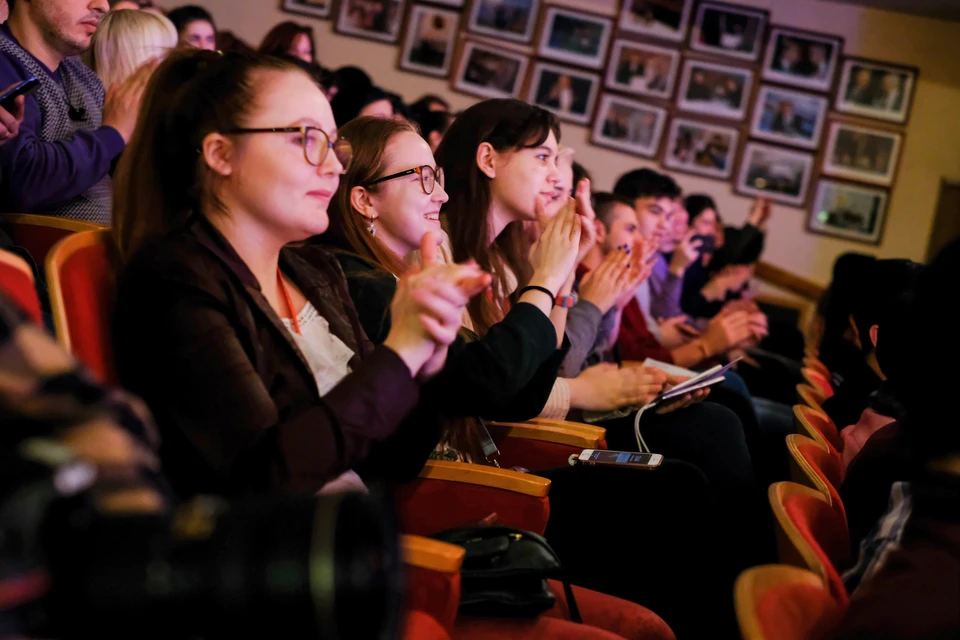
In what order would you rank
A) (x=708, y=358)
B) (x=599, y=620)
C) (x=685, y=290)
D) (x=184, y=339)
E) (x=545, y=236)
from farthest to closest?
(x=685, y=290) < (x=708, y=358) < (x=545, y=236) < (x=599, y=620) < (x=184, y=339)

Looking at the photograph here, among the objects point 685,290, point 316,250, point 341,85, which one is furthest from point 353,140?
point 685,290

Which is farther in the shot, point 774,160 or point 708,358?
point 774,160

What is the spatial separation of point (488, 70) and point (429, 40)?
0.48 meters

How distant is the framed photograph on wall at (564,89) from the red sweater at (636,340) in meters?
3.40

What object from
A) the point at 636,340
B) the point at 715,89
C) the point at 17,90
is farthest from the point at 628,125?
the point at 17,90

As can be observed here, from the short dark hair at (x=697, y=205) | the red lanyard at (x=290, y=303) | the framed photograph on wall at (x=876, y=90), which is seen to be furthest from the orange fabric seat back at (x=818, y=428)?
the framed photograph on wall at (x=876, y=90)

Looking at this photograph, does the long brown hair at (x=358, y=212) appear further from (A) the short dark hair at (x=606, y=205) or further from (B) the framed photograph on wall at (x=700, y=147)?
(B) the framed photograph on wall at (x=700, y=147)

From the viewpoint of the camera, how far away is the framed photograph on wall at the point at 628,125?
694cm

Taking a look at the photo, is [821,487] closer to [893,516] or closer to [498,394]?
[893,516]

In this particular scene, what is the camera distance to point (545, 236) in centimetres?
187

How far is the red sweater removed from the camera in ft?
12.0

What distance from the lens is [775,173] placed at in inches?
275

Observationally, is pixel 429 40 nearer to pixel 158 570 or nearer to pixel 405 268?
pixel 405 268

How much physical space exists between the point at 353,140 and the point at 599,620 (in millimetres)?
1121
